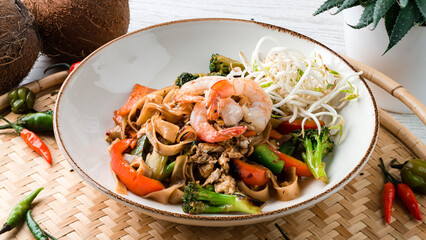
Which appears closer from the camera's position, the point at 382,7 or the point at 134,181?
the point at 134,181

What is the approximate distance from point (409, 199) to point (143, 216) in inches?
82.9

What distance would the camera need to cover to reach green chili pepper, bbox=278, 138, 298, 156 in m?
3.73

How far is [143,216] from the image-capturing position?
3428 millimetres

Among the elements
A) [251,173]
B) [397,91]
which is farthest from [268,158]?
[397,91]

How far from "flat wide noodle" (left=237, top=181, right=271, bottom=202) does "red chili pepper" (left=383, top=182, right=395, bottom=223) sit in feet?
3.05

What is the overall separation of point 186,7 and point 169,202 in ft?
14.0

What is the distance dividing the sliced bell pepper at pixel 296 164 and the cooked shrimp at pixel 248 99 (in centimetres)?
26

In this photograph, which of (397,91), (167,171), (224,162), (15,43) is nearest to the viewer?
(224,162)

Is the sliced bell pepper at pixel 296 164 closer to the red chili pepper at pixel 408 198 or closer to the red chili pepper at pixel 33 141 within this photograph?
the red chili pepper at pixel 408 198

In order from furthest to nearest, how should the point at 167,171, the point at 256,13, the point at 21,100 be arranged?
1. the point at 256,13
2. the point at 21,100
3. the point at 167,171

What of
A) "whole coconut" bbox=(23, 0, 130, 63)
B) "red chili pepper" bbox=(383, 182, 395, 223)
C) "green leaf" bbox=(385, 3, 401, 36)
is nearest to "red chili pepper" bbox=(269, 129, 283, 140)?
"red chili pepper" bbox=(383, 182, 395, 223)

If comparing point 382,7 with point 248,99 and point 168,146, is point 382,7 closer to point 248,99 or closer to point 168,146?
point 248,99

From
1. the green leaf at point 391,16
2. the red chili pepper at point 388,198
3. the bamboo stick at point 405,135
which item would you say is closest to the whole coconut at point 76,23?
the green leaf at point 391,16

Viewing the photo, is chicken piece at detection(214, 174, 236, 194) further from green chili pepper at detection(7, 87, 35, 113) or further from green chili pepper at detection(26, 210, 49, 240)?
green chili pepper at detection(7, 87, 35, 113)
